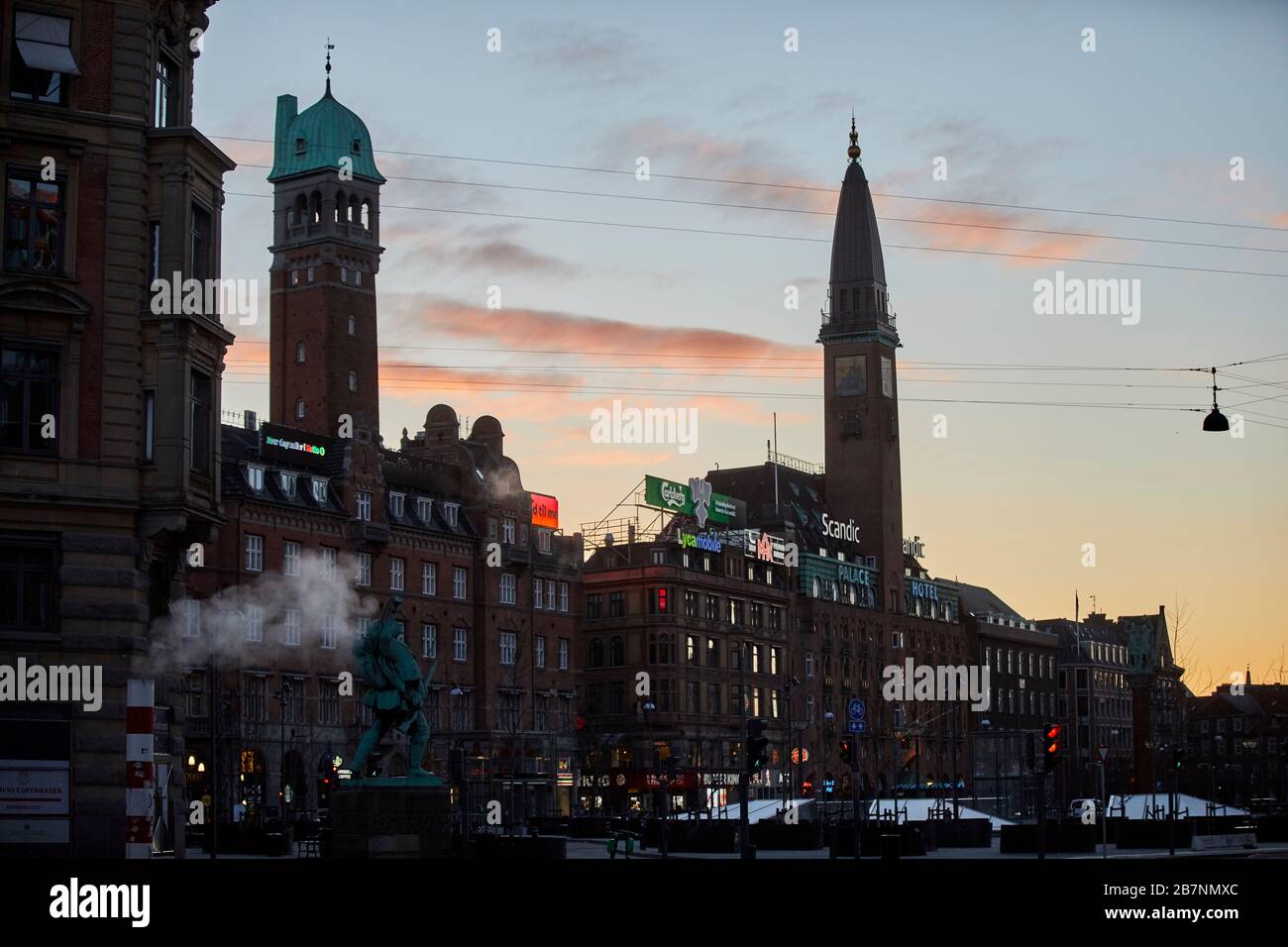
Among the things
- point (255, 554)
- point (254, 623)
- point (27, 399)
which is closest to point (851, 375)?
point (255, 554)

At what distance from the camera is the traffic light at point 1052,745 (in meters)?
43.0

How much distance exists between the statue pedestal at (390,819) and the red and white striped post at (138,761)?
188 inches

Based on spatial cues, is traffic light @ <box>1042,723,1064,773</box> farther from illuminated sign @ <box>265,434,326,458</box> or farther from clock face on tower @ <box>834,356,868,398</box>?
clock face on tower @ <box>834,356,868,398</box>

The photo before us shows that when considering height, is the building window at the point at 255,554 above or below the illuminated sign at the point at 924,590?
below

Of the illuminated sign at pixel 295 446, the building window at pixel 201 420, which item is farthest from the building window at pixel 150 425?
the illuminated sign at pixel 295 446

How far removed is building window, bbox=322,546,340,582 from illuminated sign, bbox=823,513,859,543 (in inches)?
2667

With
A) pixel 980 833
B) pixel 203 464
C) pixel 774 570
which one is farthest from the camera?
pixel 774 570

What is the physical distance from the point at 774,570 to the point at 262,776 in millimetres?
60100

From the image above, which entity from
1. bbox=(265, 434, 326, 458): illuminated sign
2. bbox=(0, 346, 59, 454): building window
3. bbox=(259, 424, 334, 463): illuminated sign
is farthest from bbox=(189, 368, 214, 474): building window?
bbox=(265, 434, 326, 458): illuminated sign

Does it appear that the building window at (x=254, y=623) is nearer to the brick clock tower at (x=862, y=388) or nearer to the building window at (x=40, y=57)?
the building window at (x=40, y=57)

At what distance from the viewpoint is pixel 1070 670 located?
191 meters

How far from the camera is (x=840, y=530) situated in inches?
6294
